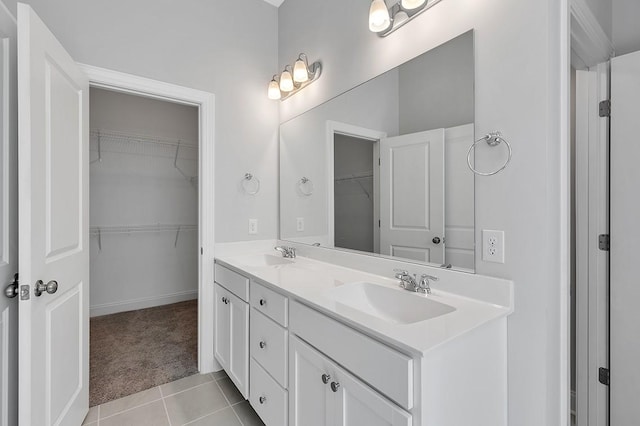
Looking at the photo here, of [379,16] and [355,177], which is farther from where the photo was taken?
[355,177]

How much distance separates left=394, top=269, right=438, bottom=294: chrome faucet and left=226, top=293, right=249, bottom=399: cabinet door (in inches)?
35.0

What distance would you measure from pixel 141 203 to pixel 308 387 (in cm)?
325

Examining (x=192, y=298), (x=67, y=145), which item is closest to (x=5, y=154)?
(x=67, y=145)

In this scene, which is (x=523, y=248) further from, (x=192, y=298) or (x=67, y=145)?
(x=192, y=298)

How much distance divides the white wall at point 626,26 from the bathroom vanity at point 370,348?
144 cm

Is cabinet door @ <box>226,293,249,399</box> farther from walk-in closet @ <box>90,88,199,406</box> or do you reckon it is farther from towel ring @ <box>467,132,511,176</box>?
towel ring @ <box>467,132,511,176</box>

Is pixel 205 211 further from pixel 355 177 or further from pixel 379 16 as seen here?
pixel 379 16

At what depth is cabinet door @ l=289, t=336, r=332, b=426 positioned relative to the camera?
112 centimetres

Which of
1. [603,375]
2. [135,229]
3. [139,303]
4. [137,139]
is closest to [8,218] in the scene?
[135,229]

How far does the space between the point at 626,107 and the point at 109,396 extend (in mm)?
3264

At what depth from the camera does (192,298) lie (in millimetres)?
3967

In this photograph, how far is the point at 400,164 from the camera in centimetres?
154

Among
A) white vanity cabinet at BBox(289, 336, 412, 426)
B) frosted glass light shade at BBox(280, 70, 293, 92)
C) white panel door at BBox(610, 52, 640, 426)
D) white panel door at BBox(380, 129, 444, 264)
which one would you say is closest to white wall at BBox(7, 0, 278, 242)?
frosted glass light shade at BBox(280, 70, 293, 92)

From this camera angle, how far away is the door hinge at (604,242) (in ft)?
4.91
